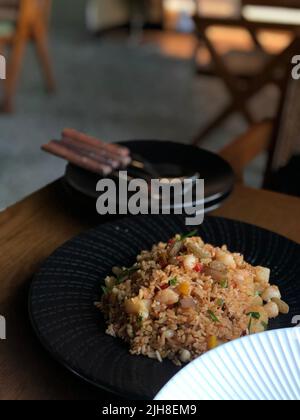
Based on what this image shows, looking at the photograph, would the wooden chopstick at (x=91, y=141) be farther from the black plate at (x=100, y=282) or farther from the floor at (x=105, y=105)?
the floor at (x=105, y=105)

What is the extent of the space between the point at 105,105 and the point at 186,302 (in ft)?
9.26

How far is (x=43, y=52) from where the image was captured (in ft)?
11.3

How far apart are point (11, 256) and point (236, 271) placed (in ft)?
1.05

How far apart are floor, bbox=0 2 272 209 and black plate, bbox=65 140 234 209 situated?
108cm

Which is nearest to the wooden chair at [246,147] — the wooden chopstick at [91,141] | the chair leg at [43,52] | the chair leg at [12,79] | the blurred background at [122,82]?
the blurred background at [122,82]

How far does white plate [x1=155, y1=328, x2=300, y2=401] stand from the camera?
0.47 metres

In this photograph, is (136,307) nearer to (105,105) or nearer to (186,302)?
(186,302)

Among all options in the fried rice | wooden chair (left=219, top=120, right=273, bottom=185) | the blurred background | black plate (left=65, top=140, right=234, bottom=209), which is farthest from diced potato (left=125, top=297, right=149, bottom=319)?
the blurred background

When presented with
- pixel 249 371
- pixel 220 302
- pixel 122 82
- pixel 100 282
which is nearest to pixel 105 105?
pixel 122 82

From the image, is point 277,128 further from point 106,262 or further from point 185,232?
point 106,262

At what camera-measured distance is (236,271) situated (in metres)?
0.71

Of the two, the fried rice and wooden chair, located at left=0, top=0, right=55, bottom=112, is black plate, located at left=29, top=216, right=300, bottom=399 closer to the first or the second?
the fried rice
